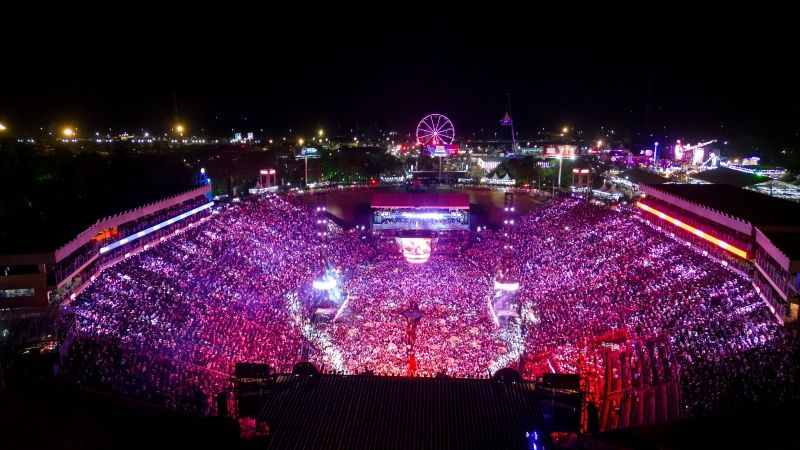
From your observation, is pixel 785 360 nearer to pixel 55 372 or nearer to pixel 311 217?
pixel 55 372

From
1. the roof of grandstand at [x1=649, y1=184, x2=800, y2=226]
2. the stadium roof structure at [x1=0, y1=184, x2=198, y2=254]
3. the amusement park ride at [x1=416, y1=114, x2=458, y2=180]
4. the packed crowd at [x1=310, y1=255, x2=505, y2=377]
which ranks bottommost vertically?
the packed crowd at [x1=310, y1=255, x2=505, y2=377]

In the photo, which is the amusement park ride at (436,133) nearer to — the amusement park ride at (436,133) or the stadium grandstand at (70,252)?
the amusement park ride at (436,133)

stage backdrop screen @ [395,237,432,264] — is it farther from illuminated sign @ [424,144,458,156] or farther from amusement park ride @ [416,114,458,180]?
amusement park ride @ [416,114,458,180]

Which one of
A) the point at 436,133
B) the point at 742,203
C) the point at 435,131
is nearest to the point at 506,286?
the point at 742,203

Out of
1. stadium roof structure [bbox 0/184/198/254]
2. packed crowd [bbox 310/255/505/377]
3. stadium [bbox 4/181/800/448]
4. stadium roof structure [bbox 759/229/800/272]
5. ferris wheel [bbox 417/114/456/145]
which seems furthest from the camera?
ferris wheel [bbox 417/114/456/145]

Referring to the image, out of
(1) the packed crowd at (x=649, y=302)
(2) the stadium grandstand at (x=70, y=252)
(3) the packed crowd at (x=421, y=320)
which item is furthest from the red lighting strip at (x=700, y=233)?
(2) the stadium grandstand at (x=70, y=252)

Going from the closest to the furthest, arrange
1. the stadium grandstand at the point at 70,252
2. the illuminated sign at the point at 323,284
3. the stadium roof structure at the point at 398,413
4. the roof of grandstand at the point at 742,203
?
1. the stadium roof structure at the point at 398,413
2. the stadium grandstand at the point at 70,252
3. the roof of grandstand at the point at 742,203
4. the illuminated sign at the point at 323,284

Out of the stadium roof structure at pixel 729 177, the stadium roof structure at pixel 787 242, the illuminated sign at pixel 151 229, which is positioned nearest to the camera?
the stadium roof structure at pixel 787 242

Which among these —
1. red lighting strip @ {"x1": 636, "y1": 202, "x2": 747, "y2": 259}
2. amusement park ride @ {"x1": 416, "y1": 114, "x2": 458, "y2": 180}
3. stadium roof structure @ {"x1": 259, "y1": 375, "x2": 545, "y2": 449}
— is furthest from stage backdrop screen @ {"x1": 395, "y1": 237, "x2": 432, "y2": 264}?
amusement park ride @ {"x1": 416, "y1": 114, "x2": 458, "y2": 180}

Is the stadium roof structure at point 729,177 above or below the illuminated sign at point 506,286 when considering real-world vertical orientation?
above
